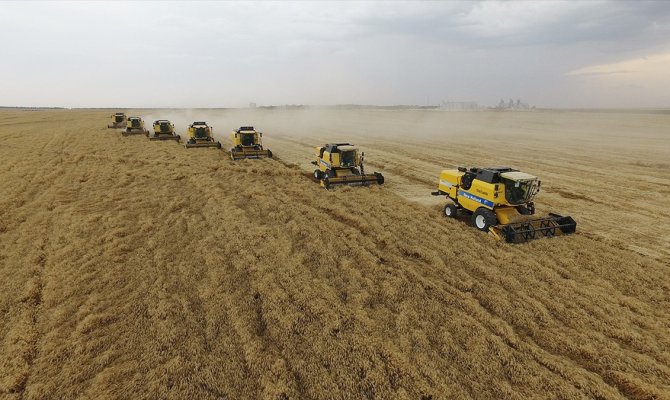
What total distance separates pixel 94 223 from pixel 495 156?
2613cm

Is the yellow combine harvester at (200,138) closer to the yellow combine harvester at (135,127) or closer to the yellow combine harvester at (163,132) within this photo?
the yellow combine harvester at (163,132)

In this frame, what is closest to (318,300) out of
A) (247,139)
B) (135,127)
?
(247,139)

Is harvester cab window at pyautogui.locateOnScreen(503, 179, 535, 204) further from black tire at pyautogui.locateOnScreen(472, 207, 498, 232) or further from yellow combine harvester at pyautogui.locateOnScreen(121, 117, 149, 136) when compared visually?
yellow combine harvester at pyautogui.locateOnScreen(121, 117, 149, 136)

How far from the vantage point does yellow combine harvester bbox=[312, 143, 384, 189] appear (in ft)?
52.7

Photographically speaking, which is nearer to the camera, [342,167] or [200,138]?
[342,167]

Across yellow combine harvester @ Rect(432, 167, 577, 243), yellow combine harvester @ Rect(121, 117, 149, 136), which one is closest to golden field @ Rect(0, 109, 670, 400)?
yellow combine harvester @ Rect(432, 167, 577, 243)

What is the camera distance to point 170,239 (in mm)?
10039

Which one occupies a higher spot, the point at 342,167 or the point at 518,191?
the point at 518,191

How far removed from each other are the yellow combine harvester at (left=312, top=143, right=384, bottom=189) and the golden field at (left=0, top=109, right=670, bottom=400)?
61.6 inches

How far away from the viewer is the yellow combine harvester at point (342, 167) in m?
16.0

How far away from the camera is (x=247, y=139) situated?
2373 cm

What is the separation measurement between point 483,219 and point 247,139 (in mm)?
17533

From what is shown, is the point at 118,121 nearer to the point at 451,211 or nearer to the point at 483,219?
the point at 451,211

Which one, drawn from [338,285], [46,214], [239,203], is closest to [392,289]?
[338,285]
